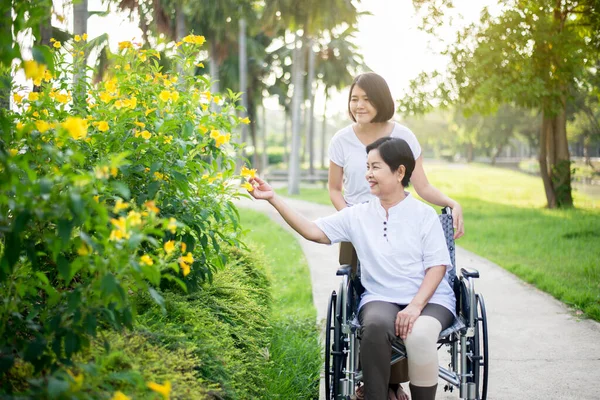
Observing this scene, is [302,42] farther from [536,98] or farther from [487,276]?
[487,276]

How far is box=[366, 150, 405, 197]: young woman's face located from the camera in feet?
11.0

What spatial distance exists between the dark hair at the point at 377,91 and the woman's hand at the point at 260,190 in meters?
0.82

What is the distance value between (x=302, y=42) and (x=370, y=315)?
61.2 feet

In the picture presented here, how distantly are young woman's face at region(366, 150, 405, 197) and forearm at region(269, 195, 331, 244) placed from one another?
368 millimetres

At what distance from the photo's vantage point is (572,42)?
537 inches

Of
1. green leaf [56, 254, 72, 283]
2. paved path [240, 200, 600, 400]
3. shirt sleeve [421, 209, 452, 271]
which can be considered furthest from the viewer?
paved path [240, 200, 600, 400]

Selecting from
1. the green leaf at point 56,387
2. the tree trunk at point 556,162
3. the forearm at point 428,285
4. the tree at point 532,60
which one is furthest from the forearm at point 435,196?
the tree trunk at point 556,162

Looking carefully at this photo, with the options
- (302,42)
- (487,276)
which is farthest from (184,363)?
(302,42)

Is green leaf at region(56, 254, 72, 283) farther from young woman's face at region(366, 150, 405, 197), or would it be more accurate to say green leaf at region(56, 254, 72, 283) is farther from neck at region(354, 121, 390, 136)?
neck at region(354, 121, 390, 136)

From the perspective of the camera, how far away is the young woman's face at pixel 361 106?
3840mm

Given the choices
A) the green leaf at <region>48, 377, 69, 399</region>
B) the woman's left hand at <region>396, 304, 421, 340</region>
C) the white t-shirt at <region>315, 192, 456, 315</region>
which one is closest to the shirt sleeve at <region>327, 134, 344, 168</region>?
the white t-shirt at <region>315, 192, 456, 315</region>

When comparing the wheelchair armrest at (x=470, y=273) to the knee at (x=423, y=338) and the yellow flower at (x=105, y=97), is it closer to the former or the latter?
the knee at (x=423, y=338)

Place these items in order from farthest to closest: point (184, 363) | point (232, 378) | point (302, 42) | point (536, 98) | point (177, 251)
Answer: point (302, 42), point (536, 98), point (177, 251), point (232, 378), point (184, 363)

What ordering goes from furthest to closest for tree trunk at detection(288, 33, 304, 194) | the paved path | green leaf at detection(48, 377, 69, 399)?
tree trunk at detection(288, 33, 304, 194)
the paved path
green leaf at detection(48, 377, 69, 399)
